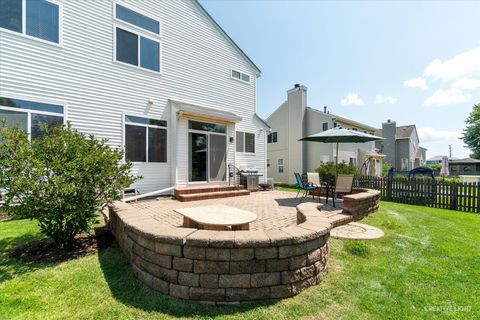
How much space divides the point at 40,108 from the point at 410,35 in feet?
47.1

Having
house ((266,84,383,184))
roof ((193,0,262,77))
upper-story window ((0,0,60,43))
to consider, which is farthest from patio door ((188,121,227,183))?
house ((266,84,383,184))

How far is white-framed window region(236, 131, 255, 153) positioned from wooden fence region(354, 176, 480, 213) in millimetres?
6080

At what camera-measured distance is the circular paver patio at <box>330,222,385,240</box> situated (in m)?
4.58

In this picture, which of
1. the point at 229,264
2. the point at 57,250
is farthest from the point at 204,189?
the point at 229,264

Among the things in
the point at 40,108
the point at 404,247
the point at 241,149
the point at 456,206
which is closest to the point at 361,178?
Answer: the point at 456,206

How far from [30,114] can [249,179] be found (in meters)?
8.05

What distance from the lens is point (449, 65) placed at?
38.5 feet

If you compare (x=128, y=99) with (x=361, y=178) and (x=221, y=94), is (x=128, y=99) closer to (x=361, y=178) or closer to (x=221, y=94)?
(x=221, y=94)

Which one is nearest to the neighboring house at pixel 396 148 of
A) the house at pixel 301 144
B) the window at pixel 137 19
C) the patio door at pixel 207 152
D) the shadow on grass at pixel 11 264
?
the house at pixel 301 144

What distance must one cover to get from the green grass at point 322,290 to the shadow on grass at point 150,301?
1 centimetres

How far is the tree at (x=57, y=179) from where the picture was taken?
362cm

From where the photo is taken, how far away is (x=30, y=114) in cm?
651

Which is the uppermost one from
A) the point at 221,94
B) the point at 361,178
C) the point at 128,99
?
the point at 221,94

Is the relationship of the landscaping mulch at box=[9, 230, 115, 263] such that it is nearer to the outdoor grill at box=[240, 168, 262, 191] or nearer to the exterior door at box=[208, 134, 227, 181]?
the exterior door at box=[208, 134, 227, 181]
